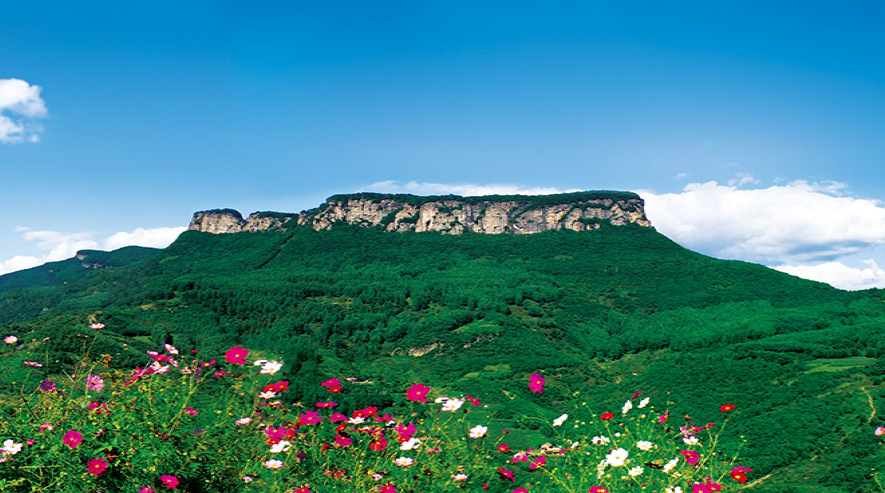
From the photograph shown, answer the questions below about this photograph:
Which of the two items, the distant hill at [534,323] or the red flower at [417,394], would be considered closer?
the red flower at [417,394]

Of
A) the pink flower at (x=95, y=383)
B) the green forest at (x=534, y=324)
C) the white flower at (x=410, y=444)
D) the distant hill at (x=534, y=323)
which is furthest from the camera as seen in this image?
the distant hill at (x=534, y=323)

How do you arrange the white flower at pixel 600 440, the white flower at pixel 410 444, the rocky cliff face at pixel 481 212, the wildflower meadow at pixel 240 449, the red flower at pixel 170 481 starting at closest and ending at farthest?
1. the red flower at pixel 170 481
2. the wildflower meadow at pixel 240 449
3. the white flower at pixel 410 444
4. the white flower at pixel 600 440
5. the rocky cliff face at pixel 481 212

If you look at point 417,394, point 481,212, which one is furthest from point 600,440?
point 481,212

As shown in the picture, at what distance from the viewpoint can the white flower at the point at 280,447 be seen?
3.83m

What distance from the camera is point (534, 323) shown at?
9569 cm

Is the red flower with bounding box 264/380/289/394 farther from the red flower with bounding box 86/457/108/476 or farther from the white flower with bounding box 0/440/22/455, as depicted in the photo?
the white flower with bounding box 0/440/22/455

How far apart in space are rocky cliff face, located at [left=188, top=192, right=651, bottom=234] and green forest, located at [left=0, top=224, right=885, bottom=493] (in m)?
4.71

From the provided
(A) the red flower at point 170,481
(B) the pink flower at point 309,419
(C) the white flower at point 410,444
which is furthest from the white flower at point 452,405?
(A) the red flower at point 170,481

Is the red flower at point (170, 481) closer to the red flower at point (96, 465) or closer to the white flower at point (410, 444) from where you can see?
the red flower at point (96, 465)

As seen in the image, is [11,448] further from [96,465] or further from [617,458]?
[617,458]

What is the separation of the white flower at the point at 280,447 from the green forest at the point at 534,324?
52.6 ft

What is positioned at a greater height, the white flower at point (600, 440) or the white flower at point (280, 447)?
the white flower at point (280, 447)

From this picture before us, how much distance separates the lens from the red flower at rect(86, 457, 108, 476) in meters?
3.30

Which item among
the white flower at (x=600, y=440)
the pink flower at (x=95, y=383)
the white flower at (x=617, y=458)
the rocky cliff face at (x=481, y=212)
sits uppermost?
the rocky cliff face at (x=481, y=212)
